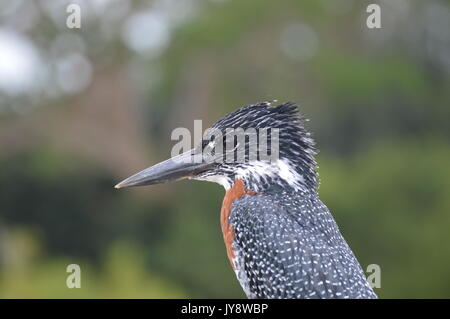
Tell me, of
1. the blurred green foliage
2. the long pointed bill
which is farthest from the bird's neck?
the blurred green foliage

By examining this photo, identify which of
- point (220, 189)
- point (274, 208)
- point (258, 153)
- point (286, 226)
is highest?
point (220, 189)

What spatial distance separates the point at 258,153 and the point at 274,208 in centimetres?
36

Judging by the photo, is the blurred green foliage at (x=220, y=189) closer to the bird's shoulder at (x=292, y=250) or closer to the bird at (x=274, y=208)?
the bird at (x=274, y=208)

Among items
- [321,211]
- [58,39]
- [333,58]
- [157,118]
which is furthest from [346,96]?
[321,211]

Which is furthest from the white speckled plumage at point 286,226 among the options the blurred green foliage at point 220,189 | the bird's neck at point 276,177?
the blurred green foliage at point 220,189

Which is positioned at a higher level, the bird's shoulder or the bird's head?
the bird's head

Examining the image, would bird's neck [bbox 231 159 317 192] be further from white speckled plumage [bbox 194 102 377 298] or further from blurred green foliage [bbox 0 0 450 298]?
blurred green foliage [bbox 0 0 450 298]

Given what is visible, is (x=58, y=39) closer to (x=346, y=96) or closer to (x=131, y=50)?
(x=131, y=50)

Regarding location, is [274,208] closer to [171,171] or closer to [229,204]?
[229,204]

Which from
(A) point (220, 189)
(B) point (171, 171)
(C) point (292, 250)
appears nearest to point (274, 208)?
(C) point (292, 250)

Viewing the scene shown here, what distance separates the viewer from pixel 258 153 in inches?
153

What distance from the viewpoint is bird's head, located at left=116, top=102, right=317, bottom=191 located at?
12.7 feet

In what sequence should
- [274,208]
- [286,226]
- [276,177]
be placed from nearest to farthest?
[286,226], [274,208], [276,177]

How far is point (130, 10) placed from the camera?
13.6 meters
